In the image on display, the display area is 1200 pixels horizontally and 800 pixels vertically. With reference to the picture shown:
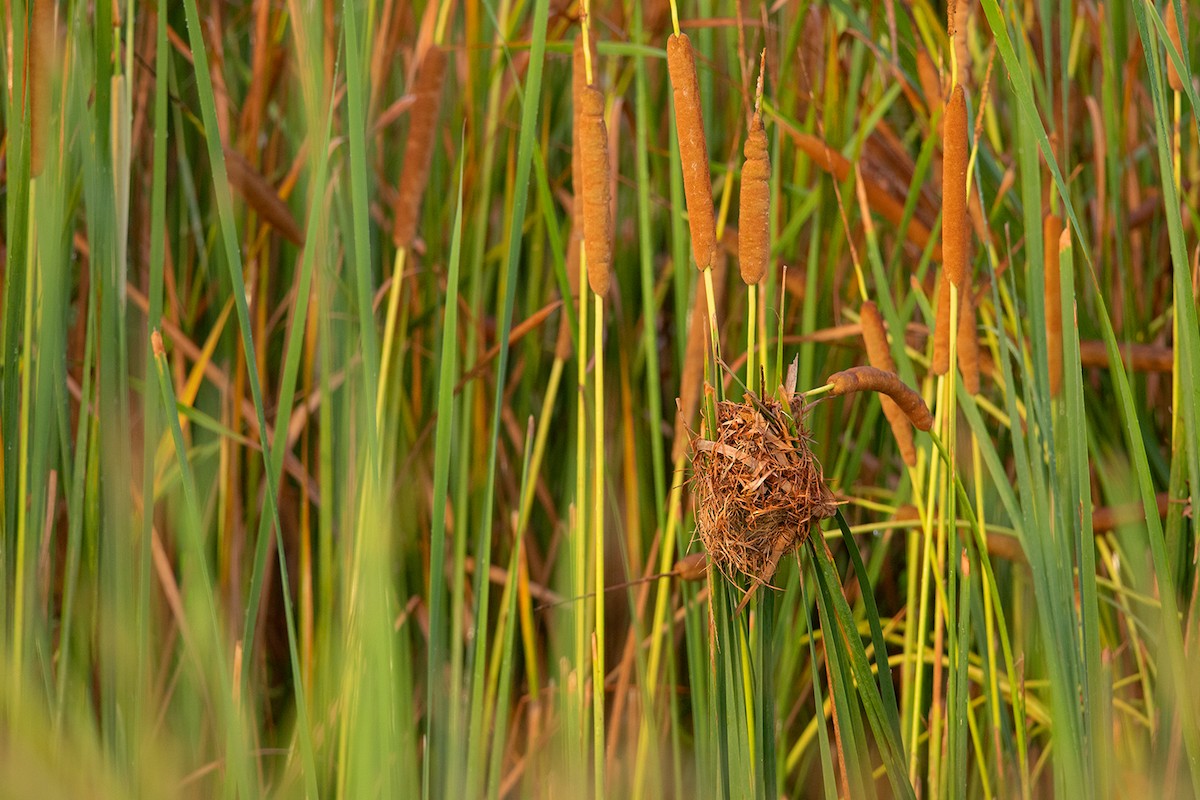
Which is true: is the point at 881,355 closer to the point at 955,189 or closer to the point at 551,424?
the point at 955,189

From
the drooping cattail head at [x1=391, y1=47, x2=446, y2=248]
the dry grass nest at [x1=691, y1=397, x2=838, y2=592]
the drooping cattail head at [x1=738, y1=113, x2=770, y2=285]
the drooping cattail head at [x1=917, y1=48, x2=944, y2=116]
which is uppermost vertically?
the drooping cattail head at [x1=917, y1=48, x2=944, y2=116]

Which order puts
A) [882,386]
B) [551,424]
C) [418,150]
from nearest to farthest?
[882,386] < [418,150] < [551,424]

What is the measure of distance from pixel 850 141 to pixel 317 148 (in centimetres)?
53

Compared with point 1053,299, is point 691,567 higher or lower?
lower

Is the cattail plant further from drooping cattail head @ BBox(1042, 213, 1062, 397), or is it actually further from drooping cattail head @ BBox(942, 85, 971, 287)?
drooping cattail head @ BBox(1042, 213, 1062, 397)

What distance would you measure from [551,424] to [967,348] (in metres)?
0.43

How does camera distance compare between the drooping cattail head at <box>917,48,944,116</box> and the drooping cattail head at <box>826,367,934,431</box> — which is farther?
the drooping cattail head at <box>917,48,944,116</box>

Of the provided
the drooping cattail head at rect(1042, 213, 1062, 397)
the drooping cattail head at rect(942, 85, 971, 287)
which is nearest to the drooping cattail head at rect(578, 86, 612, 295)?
the drooping cattail head at rect(942, 85, 971, 287)

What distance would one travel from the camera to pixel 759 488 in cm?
44

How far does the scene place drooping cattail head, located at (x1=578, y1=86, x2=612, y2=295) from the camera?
19.3 inches

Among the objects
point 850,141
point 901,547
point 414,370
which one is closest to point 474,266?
point 414,370

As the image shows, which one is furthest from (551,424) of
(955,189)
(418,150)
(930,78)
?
(955,189)

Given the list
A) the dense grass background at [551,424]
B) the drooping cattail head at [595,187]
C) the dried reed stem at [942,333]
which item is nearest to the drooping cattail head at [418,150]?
the dense grass background at [551,424]

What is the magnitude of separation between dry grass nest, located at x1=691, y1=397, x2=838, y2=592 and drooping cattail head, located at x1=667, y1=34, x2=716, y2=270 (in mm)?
72
